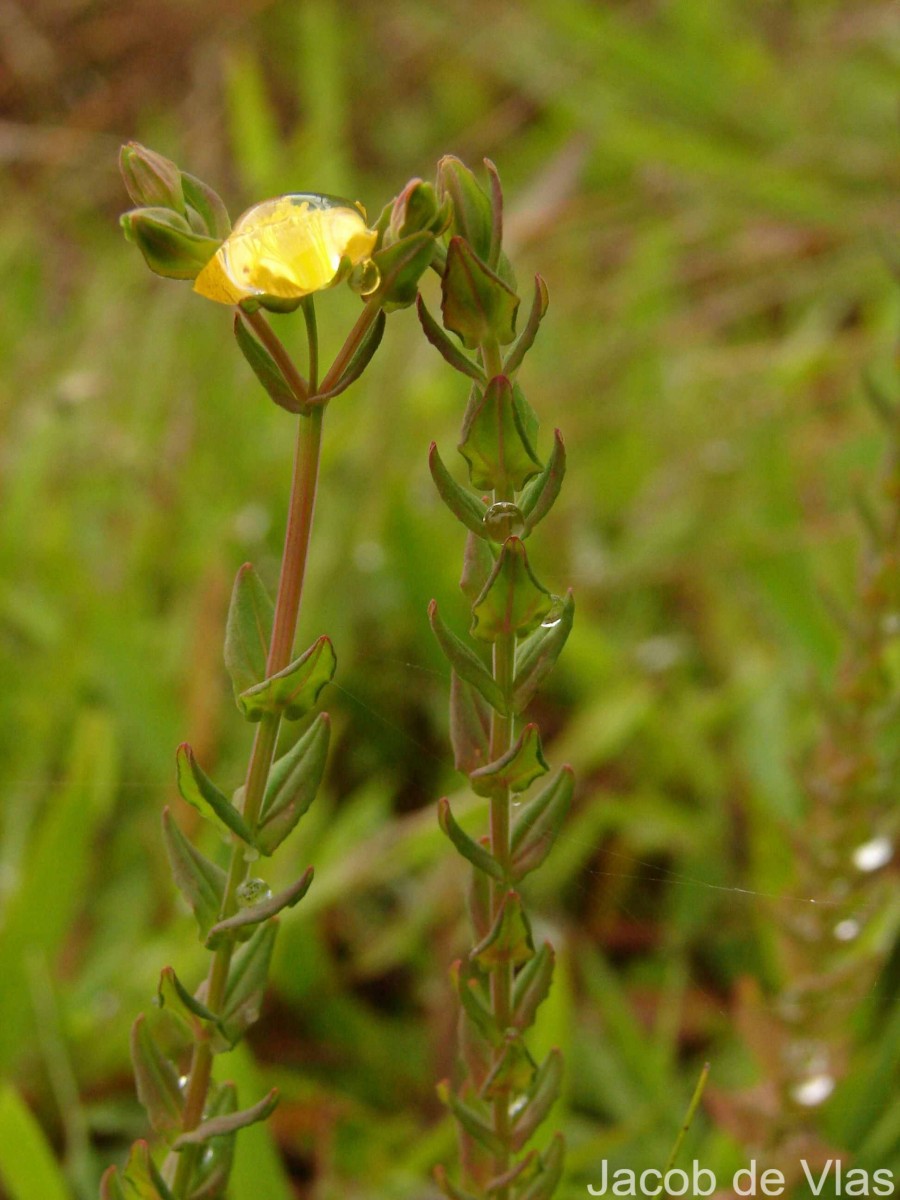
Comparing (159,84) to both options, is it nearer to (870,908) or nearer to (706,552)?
(706,552)

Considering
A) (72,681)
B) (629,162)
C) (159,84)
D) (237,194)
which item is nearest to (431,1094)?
(72,681)

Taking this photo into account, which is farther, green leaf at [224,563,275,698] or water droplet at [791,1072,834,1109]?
water droplet at [791,1072,834,1109]

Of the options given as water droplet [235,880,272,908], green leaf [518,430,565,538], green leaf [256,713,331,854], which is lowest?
water droplet [235,880,272,908]

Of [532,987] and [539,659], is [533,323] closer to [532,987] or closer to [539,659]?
[539,659]

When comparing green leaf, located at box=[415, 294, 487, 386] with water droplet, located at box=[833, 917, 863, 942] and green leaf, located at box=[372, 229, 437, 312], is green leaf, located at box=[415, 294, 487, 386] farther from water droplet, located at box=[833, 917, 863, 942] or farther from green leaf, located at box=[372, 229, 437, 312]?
water droplet, located at box=[833, 917, 863, 942]

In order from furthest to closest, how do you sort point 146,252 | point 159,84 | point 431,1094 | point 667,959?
point 159,84, point 667,959, point 431,1094, point 146,252

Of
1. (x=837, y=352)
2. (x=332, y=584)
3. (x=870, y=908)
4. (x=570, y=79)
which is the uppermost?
(x=570, y=79)

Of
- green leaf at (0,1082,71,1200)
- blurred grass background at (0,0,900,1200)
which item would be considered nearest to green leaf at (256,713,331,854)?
blurred grass background at (0,0,900,1200)
